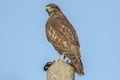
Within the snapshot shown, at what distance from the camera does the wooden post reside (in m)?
3.98

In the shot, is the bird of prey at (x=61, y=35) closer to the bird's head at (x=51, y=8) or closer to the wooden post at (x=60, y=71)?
the bird's head at (x=51, y=8)

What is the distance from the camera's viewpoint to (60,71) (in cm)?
409

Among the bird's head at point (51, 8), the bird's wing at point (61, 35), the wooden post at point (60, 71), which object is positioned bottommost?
the wooden post at point (60, 71)

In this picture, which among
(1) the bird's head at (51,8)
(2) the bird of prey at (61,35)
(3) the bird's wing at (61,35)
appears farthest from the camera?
(1) the bird's head at (51,8)

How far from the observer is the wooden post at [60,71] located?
3984 mm

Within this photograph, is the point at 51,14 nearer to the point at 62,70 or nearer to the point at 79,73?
the point at 79,73

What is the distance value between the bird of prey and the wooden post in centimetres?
189

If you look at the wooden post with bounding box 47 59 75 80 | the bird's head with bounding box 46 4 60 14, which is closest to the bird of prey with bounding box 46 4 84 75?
the bird's head with bounding box 46 4 60 14

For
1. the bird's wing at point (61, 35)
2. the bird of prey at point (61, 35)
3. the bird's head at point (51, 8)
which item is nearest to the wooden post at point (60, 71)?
the bird of prey at point (61, 35)

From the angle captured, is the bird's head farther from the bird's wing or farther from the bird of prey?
the bird's wing

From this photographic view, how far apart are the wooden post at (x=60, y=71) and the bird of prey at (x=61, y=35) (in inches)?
74.5

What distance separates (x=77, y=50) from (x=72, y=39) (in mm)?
462

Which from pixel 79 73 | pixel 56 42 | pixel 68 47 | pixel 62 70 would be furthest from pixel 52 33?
pixel 62 70

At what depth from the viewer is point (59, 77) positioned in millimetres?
3979
